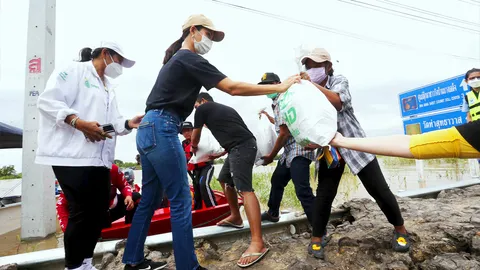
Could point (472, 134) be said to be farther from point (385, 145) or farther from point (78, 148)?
Result: point (78, 148)

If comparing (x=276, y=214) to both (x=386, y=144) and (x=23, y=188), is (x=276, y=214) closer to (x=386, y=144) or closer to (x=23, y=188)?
(x=386, y=144)

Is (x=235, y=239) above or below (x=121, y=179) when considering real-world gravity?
below

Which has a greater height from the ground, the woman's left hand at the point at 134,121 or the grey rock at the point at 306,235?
the woman's left hand at the point at 134,121

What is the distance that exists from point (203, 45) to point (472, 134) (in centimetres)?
159

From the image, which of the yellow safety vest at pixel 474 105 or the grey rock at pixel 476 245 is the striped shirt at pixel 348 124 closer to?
the grey rock at pixel 476 245

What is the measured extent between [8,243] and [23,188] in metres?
0.69

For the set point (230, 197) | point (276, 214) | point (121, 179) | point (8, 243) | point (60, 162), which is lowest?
point (8, 243)

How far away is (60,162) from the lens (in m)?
1.63

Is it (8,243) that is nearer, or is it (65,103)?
(65,103)

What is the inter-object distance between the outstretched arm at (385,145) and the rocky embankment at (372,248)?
3.30ft

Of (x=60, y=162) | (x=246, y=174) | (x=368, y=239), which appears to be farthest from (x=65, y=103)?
(x=368, y=239)

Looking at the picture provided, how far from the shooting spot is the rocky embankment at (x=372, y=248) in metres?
1.91

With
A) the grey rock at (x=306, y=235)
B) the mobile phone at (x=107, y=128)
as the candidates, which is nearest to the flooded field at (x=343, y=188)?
the grey rock at (x=306, y=235)

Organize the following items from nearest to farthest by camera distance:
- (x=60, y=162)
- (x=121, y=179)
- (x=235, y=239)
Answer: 1. (x=60, y=162)
2. (x=235, y=239)
3. (x=121, y=179)
